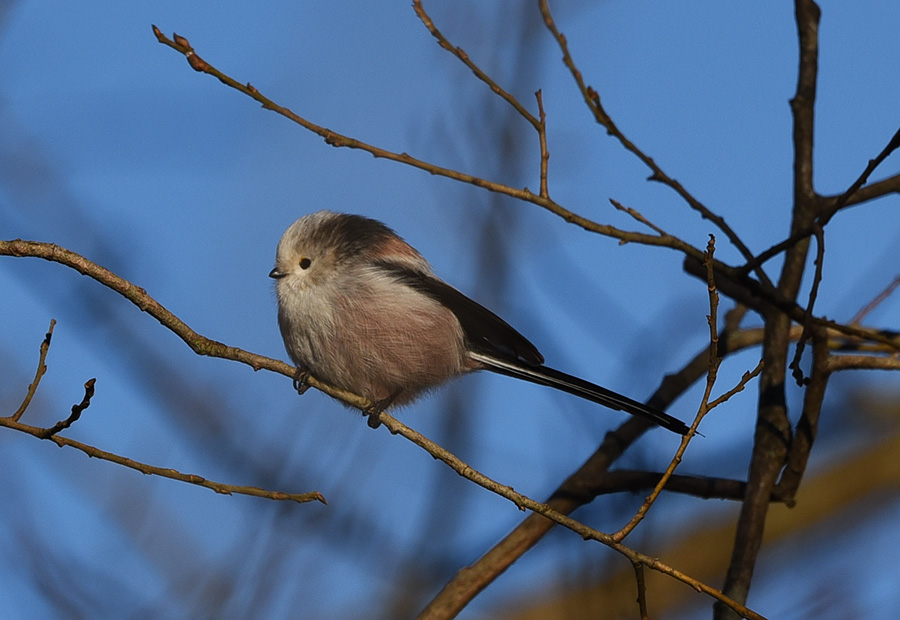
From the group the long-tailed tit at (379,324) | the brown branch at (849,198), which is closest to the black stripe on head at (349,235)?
the long-tailed tit at (379,324)

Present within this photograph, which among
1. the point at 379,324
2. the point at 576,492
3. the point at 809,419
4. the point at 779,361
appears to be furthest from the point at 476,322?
the point at 809,419

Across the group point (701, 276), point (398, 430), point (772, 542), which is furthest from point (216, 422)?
point (772, 542)

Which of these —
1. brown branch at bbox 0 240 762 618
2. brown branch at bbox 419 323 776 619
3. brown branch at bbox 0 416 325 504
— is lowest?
brown branch at bbox 0 416 325 504

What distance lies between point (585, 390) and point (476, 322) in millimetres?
497

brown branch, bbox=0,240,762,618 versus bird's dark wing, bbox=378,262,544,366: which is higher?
bird's dark wing, bbox=378,262,544,366

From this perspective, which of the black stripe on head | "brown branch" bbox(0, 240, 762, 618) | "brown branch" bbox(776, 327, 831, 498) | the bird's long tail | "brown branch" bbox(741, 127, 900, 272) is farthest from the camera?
the black stripe on head

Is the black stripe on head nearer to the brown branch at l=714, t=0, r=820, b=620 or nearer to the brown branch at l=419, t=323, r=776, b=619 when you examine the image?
the brown branch at l=419, t=323, r=776, b=619

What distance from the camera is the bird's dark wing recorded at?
3328 millimetres

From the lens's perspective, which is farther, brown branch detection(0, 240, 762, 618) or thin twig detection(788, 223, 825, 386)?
thin twig detection(788, 223, 825, 386)

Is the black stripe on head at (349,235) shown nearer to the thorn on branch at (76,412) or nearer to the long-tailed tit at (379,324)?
the long-tailed tit at (379,324)

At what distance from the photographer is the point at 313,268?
11.2ft

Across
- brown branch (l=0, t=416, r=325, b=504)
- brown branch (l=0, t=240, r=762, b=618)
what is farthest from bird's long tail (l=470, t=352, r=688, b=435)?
brown branch (l=0, t=416, r=325, b=504)

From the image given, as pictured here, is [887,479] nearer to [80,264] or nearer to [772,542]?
[772,542]

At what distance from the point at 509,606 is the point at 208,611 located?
2070 mm
